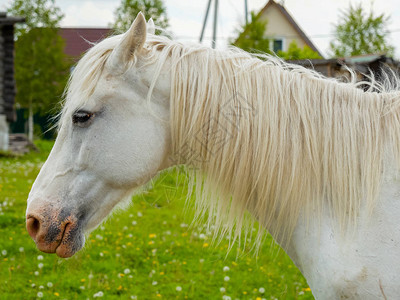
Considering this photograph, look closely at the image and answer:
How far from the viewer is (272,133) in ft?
6.88

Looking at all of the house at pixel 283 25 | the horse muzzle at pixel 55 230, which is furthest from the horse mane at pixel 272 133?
the house at pixel 283 25

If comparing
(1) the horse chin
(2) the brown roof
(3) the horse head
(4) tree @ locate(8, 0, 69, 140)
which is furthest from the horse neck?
(2) the brown roof

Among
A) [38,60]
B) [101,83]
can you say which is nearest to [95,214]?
[101,83]

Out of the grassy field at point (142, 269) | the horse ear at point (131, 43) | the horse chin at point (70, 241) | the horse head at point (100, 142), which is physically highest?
the horse ear at point (131, 43)

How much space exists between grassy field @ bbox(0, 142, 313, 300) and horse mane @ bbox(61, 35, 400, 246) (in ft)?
4.92

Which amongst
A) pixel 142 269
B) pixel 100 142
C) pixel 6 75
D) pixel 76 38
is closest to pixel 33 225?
pixel 100 142

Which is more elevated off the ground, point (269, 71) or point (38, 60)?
point (269, 71)

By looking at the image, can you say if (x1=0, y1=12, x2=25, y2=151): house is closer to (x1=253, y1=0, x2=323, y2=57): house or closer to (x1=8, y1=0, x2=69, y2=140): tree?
(x1=8, y1=0, x2=69, y2=140): tree

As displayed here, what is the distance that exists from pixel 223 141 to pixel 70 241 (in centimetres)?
93

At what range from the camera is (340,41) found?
30.6 m

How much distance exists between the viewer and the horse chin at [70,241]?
2.13m

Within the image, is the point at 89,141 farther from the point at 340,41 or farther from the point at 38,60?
the point at 340,41

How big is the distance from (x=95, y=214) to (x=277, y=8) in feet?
98.5

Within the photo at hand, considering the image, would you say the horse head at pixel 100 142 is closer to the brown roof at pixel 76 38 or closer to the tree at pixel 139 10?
the tree at pixel 139 10
